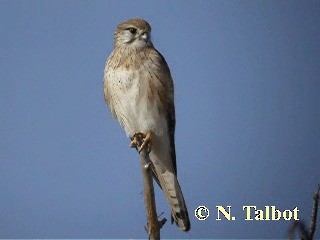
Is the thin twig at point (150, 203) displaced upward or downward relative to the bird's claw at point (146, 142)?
downward

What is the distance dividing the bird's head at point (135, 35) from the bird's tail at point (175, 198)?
2.93 ft

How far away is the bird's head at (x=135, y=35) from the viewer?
11.1ft

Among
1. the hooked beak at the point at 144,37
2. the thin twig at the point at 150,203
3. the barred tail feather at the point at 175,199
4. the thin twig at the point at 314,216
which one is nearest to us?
the thin twig at the point at 314,216

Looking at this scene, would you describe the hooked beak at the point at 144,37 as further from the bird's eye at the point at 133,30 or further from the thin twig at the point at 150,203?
the thin twig at the point at 150,203

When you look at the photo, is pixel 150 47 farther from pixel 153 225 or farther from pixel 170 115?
pixel 153 225

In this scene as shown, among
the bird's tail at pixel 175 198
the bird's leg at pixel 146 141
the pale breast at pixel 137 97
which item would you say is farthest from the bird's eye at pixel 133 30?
the bird's tail at pixel 175 198

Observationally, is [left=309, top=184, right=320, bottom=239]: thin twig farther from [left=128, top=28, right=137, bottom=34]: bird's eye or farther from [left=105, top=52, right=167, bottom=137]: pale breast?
[left=128, top=28, right=137, bottom=34]: bird's eye

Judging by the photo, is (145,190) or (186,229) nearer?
(145,190)

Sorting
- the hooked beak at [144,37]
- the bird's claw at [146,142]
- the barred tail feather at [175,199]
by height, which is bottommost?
the barred tail feather at [175,199]

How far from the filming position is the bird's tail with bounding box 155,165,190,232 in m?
3.17

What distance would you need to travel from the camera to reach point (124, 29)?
3471 millimetres

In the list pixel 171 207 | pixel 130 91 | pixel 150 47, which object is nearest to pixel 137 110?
pixel 130 91

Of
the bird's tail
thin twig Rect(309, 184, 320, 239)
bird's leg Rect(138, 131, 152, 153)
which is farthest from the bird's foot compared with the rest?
thin twig Rect(309, 184, 320, 239)

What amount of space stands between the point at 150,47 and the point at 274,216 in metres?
1.36
